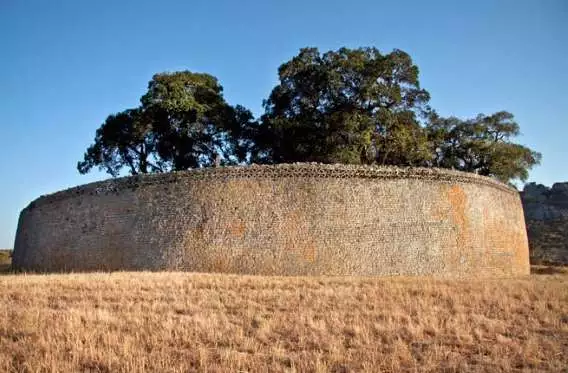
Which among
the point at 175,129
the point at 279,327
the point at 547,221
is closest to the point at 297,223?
the point at 279,327

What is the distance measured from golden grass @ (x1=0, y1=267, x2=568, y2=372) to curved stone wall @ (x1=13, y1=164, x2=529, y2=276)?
12.6 feet

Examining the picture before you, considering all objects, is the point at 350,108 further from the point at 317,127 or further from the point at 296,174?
the point at 296,174

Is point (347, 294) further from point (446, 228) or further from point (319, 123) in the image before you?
point (319, 123)

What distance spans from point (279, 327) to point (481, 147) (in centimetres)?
2499

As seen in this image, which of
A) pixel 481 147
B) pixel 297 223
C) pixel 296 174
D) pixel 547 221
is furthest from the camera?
pixel 547 221

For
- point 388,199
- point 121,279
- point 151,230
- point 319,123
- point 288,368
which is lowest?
point 288,368

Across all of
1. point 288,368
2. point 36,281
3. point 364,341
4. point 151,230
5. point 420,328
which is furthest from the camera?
point 151,230

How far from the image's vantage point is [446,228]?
63.9 ft

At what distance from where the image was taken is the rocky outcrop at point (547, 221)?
35.8 metres

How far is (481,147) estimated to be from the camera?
30875 mm

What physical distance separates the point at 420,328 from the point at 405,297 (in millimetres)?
3074

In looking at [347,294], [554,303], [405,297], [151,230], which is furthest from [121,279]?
[554,303]

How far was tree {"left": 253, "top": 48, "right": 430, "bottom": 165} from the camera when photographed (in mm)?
25234

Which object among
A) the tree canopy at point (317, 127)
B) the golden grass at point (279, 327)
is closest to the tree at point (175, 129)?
the tree canopy at point (317, 127)
